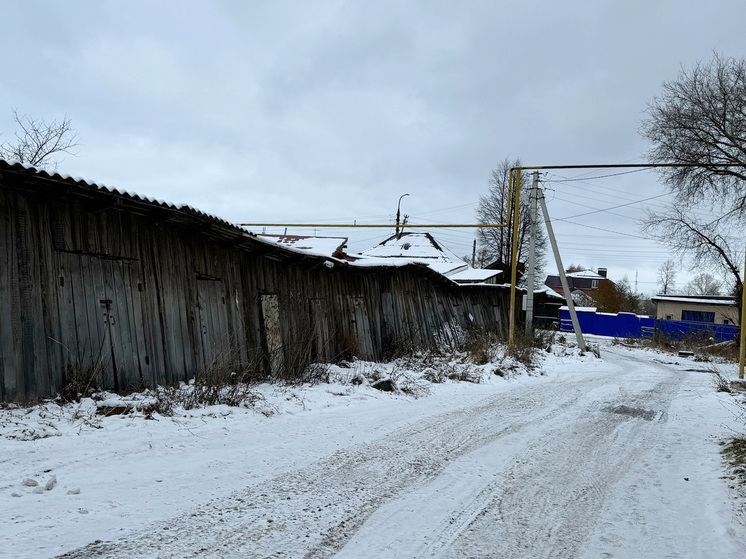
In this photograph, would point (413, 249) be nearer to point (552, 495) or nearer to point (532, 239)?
point (532, 239)

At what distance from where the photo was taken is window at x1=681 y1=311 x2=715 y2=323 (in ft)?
149

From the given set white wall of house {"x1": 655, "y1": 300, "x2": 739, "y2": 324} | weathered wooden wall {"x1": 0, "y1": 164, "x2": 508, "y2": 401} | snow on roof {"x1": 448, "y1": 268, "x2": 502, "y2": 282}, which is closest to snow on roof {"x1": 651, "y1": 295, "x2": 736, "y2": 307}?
white wall of house {"x1": 655, "y1": 300, "x2": 739, "y2": 324}

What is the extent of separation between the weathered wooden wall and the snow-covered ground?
1006mm

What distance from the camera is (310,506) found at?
3.95 m

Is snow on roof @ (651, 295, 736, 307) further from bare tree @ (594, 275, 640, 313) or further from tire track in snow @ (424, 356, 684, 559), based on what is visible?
tire track in snow @ (424, 356, 684, 559)

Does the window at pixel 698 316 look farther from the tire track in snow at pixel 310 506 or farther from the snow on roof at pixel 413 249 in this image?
the tire track in snow at pixel 310 506

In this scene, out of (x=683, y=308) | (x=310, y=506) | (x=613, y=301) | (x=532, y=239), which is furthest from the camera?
(x=613, y=301)

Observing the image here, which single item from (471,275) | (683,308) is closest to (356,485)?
(471,275)

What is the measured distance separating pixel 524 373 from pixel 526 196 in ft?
28.4

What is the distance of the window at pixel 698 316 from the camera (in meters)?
45.4

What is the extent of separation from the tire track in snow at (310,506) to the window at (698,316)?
154ft

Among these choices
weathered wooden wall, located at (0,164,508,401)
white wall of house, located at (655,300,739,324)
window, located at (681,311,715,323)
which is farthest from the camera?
window, located at (681,311,715,323)

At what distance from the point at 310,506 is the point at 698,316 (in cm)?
5092

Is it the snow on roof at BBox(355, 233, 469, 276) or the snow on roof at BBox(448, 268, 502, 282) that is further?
the snow on roof at BBox(355, 233, 469, 276)
